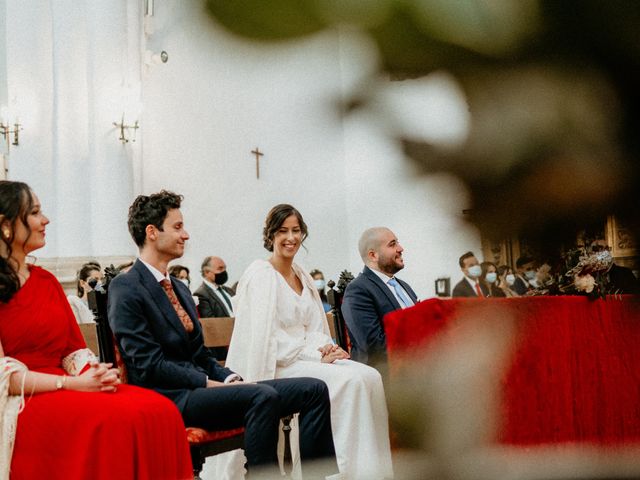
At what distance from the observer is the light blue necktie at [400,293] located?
2393mm

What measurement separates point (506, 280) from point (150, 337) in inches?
83.6

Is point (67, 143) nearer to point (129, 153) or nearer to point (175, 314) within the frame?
point (129, 153)

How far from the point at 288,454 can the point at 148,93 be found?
2.39m

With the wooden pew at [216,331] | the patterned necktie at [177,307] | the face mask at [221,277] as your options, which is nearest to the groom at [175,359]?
the patterned necktie at [177,307]

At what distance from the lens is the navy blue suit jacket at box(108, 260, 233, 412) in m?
2.41

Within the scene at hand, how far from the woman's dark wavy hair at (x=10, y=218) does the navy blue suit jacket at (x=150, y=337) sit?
0.36 meters

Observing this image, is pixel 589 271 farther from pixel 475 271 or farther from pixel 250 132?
pixel 250 132

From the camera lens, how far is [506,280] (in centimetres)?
45

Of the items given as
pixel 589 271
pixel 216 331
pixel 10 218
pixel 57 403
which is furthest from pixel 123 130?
pixel 216 331

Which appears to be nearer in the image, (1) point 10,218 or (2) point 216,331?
(1) point 10,218

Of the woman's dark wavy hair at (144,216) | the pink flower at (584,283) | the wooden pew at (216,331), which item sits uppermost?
the woman's dark wavy hair at (144,216)

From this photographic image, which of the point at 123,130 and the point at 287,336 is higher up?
the point at 123,130

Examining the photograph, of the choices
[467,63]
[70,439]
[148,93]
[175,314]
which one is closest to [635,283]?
[467,63]

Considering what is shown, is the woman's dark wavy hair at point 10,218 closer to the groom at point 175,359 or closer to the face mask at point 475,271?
the groom at point 175,359
